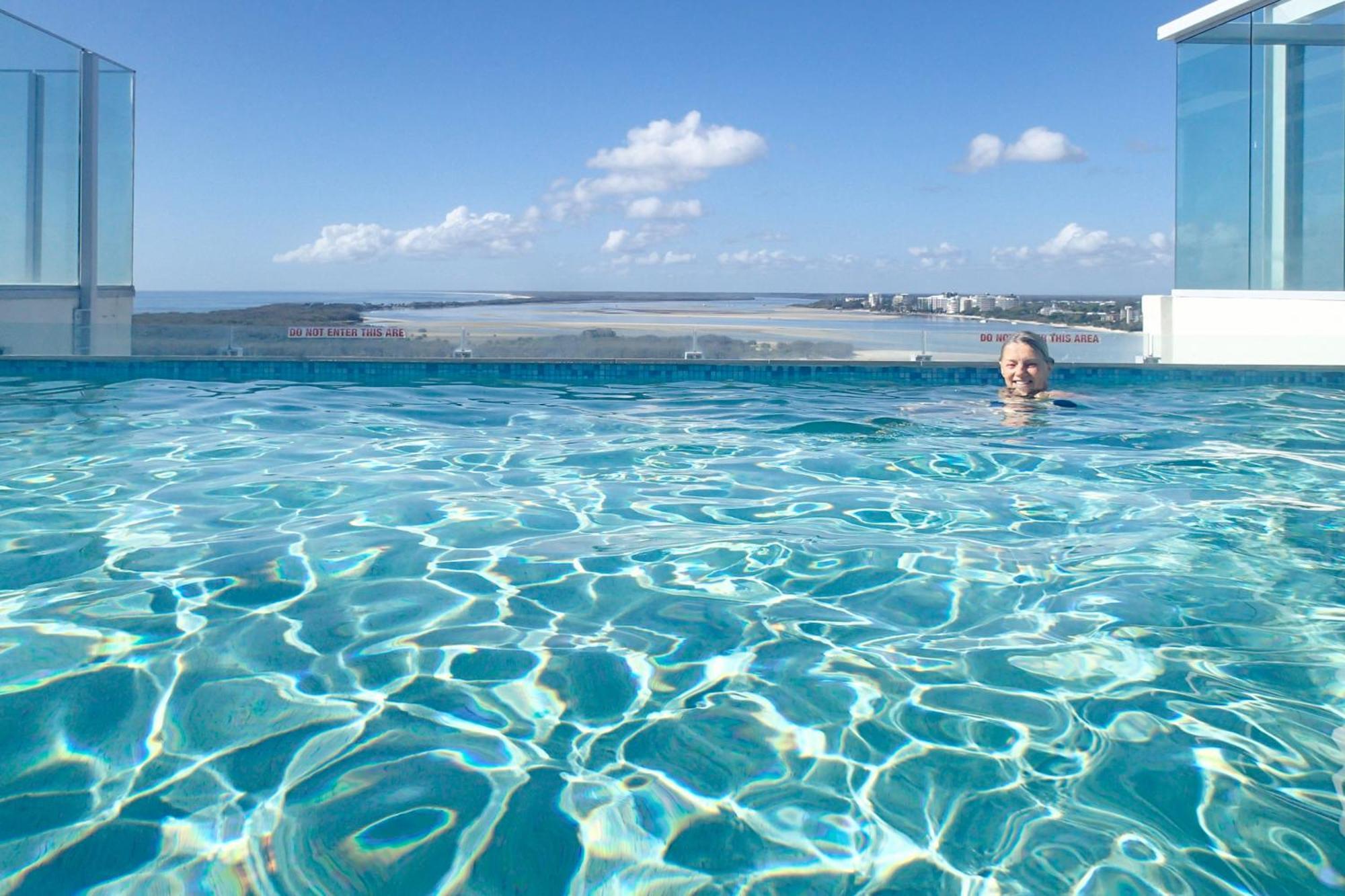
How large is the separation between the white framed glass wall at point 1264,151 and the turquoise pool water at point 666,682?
20.9 feet

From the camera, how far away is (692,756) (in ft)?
6.61

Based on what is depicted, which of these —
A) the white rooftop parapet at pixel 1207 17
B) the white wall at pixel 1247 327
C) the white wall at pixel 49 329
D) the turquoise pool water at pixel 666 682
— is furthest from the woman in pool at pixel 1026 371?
the white wall at pixel 49 329

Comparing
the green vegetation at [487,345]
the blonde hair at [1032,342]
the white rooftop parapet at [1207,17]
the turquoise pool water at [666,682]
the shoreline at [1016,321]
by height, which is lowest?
the turquoise pool water at [666,682]

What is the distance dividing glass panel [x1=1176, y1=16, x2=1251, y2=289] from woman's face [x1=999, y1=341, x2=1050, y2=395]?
192 inches

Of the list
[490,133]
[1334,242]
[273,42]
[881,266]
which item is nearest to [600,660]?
[1334,242]

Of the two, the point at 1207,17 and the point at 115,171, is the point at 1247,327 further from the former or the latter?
the point at 115,171

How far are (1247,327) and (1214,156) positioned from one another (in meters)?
1.76

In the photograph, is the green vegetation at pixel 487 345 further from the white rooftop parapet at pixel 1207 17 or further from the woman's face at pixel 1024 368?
the white rooftop parapet at pixel 1207 17

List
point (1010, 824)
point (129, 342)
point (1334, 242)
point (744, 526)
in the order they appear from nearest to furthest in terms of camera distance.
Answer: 1. point (1010, 824)
2. point (744, 526)
3. point (129, 342)
4. point (1334, 242)

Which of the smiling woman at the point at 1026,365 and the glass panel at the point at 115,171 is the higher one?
the glass panel at the point at 115,171

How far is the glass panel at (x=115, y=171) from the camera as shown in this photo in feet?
34.2

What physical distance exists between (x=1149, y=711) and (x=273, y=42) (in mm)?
32199

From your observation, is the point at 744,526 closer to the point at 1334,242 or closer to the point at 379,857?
the point at 379,857

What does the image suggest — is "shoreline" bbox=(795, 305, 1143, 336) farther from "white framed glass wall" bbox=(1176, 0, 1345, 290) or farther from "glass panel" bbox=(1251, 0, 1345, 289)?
"glass panel" bbox=(1251, 0, 1345, 289)
